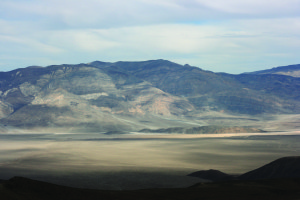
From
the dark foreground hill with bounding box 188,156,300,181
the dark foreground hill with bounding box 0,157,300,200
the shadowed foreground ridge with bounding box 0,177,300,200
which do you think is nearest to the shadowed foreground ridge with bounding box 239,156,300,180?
the dark foreground hill with bounding box 188,156,300,181

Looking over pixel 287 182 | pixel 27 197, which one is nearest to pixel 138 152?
pixel 287 182

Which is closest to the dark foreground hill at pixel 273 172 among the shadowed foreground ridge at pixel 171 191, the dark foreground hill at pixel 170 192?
the dark foreground hill at pixel 170 192

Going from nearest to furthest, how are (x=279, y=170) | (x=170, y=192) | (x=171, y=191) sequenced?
1. (x=170, y=192)
2. (x=171, y=191)
3. (x=279, y=170)

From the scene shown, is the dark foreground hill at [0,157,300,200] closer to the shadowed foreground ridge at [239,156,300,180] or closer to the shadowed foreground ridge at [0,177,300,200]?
the shadowed foreground ridge at [0,177,300,200]

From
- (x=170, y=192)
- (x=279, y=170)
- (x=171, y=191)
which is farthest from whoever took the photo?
(x=279, y=170)

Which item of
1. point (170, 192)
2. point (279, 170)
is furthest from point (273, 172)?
point (170, 192)

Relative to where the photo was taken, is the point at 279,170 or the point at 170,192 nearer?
the point at 170,192

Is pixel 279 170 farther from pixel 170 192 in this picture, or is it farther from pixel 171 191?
pixel 170 192

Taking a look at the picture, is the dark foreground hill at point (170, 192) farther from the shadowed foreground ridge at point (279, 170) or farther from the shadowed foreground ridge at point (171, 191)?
the shadowed foreground ridge at point (279, 170)

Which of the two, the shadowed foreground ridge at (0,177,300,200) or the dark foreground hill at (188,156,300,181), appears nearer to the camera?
the shadowed foreground ridge at (0,177,300,200)

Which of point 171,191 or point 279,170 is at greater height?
point 279,170

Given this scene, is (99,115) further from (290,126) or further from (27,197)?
(27,197)
